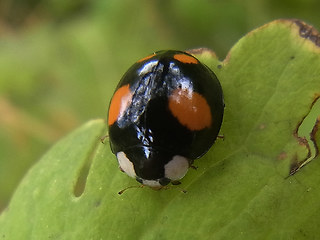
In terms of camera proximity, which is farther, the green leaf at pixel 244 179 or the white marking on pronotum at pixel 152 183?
the white marking on pronotum at pixel 152 183

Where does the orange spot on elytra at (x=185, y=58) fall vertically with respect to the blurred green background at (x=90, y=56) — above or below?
above

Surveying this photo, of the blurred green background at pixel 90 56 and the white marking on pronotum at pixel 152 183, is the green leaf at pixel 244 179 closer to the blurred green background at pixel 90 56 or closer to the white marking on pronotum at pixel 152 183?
the white marking on pronotum at pixel 152 183

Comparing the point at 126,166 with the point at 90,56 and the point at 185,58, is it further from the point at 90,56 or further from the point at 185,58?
the point at 90,56


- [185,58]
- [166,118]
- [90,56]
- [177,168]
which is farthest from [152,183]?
[90,56]

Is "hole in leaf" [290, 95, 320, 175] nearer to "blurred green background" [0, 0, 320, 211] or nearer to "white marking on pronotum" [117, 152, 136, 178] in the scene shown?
"white marking on pronotum" [117, 152, 136, 178]

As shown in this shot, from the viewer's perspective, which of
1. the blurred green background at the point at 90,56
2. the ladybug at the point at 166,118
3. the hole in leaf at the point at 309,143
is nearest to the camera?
the hole in leaf at the point at 309,143

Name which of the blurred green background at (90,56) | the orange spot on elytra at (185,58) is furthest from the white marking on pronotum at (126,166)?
the blurred green background at (90,56)
